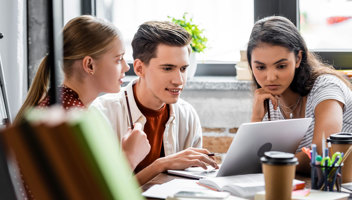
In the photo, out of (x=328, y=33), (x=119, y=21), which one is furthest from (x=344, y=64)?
(x=119, y=21)

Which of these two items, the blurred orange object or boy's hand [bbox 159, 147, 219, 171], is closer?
boy's hand [bbox 159, 147, 219, 171]

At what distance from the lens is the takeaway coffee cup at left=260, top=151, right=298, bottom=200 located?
910 millimetres

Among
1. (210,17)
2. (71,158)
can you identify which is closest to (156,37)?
(210,17)

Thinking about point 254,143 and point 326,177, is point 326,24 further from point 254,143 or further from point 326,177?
point 326,177

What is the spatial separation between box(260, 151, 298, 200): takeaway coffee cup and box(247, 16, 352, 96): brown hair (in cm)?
95

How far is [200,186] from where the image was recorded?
117 centimetres

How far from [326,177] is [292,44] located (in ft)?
2.82

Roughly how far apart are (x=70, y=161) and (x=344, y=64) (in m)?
2.62

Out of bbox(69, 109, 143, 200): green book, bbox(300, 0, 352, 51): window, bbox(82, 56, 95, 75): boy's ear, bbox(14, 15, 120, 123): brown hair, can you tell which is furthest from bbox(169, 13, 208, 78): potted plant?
bbox(69, 109, 143, 200): green book

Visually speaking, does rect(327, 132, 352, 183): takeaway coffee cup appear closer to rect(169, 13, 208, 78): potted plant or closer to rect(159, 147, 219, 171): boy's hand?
rect(159, 147, 219, 171): boy's hand

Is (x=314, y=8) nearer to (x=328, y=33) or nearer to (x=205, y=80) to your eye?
(x=328, y=33)

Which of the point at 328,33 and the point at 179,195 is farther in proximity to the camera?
the point at 328,33

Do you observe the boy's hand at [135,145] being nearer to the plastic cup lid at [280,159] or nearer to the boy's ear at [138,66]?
the plastic cup lid at [280,159]

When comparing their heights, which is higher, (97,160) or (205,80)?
(97,160)
